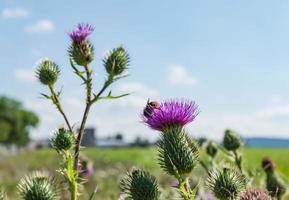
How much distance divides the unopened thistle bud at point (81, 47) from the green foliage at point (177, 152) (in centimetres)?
91

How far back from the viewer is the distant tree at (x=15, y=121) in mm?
104631

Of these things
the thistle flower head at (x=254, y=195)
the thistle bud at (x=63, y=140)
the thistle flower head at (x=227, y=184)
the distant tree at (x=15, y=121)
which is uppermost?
the distant tree at (x=15, y=121)

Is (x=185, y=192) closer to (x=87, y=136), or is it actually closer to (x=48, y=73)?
(x=48, y=73)

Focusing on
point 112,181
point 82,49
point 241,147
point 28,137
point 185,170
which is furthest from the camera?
point 28,137

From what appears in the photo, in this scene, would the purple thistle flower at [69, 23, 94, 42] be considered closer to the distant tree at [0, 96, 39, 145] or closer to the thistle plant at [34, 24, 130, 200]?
the thistle plant at [34, 24, 130, 200]

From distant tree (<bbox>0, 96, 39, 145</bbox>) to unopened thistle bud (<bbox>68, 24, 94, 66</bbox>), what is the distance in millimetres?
96115

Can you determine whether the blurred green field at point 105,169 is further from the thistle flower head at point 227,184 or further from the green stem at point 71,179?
the thistle flower head at point 227,184

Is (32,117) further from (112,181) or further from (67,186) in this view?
(67,186)

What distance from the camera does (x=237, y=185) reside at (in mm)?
2564

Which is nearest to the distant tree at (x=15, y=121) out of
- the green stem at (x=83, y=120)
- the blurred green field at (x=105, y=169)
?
the blurred green field at (x=105, y=169)

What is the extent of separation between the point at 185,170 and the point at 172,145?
19 centimetres

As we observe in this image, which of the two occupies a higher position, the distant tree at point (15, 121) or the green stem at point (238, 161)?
the distant tree at point (15, 121)

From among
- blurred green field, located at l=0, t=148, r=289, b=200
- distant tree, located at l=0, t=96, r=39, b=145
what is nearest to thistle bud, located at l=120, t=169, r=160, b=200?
blurred green field, located at l=0, t=148, r=289, b=200

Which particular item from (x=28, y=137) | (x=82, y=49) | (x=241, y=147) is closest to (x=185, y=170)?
(x=82, y=49)
